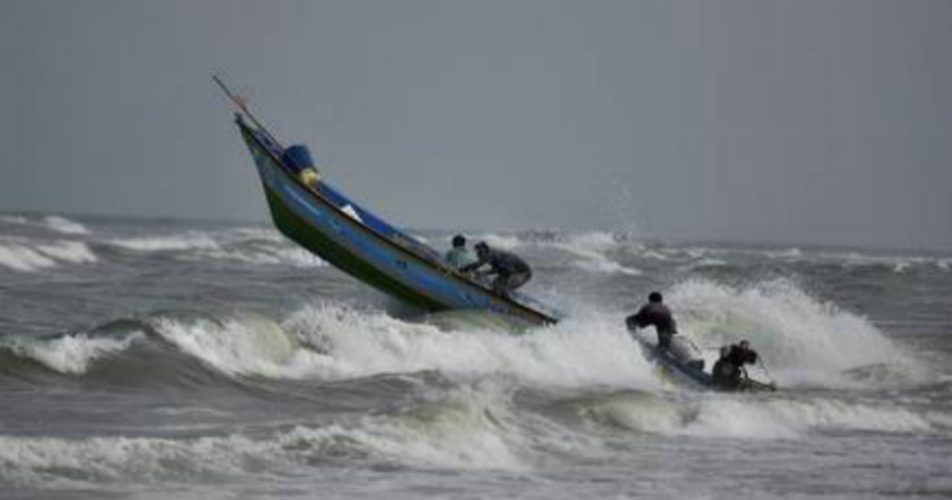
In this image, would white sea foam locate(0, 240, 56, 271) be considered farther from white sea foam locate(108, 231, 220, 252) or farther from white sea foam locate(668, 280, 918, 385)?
white sea foam locate(668, 280, 918, 385)

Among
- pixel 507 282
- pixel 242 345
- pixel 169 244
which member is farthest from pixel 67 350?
pixel 169 244

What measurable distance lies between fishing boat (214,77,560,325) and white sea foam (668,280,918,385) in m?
4.99

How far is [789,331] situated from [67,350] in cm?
1555

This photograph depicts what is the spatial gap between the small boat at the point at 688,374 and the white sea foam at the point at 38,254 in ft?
88.5

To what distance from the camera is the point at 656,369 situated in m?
21.9

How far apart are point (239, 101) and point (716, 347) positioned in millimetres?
9993

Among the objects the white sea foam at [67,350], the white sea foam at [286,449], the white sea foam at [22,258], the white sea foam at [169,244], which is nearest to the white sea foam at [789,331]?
the white sea foam at [67,350]

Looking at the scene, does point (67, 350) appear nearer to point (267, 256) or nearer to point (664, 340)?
point (664, 340)

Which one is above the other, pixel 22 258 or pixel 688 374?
pixel 22 258

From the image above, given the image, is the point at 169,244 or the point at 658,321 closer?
the point at 658,321

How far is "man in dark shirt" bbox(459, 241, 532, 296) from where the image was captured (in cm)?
2431

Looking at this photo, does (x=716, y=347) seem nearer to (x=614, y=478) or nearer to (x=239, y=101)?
(x=239, y=101)

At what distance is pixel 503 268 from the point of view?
80.0 feet

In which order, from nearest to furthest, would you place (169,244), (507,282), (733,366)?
1. (733,366)
2. (507,282)
3. (169,244)
